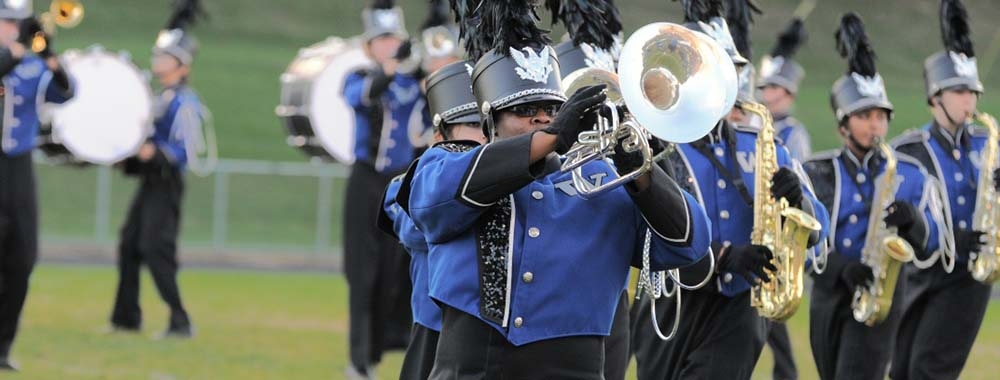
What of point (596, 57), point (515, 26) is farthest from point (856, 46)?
point (515, 26)

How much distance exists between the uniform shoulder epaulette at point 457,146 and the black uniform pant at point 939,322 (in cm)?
411

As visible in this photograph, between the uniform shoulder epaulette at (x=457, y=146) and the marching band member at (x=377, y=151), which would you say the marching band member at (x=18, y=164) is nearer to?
the marching band member at (x=377, y=151)

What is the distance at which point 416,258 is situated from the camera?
670 cm

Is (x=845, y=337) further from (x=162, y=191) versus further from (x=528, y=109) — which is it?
(x=162, y=191)

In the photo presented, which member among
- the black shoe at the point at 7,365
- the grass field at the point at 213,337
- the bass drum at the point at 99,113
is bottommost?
the grass field at the point at 213,337

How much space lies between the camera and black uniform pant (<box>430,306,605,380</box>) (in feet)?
17.7

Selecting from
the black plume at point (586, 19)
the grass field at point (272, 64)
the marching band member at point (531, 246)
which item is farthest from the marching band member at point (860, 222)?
the grass field at point (272, 64)

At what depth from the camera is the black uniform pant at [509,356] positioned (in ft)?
17.7

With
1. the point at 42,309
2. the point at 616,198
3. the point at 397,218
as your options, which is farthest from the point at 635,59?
the point at 42,309

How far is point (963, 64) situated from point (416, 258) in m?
4.06

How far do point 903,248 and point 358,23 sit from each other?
37.0 meters

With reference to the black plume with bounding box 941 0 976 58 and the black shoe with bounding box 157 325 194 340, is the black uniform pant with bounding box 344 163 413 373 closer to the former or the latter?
the black shoe with bounding box 157 325 194 340

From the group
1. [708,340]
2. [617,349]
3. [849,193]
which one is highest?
[849,193]

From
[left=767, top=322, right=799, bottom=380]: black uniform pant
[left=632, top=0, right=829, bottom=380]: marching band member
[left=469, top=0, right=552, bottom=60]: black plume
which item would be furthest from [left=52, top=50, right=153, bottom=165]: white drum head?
[left=469, top=0, right=552, bottom=60]: black plume
